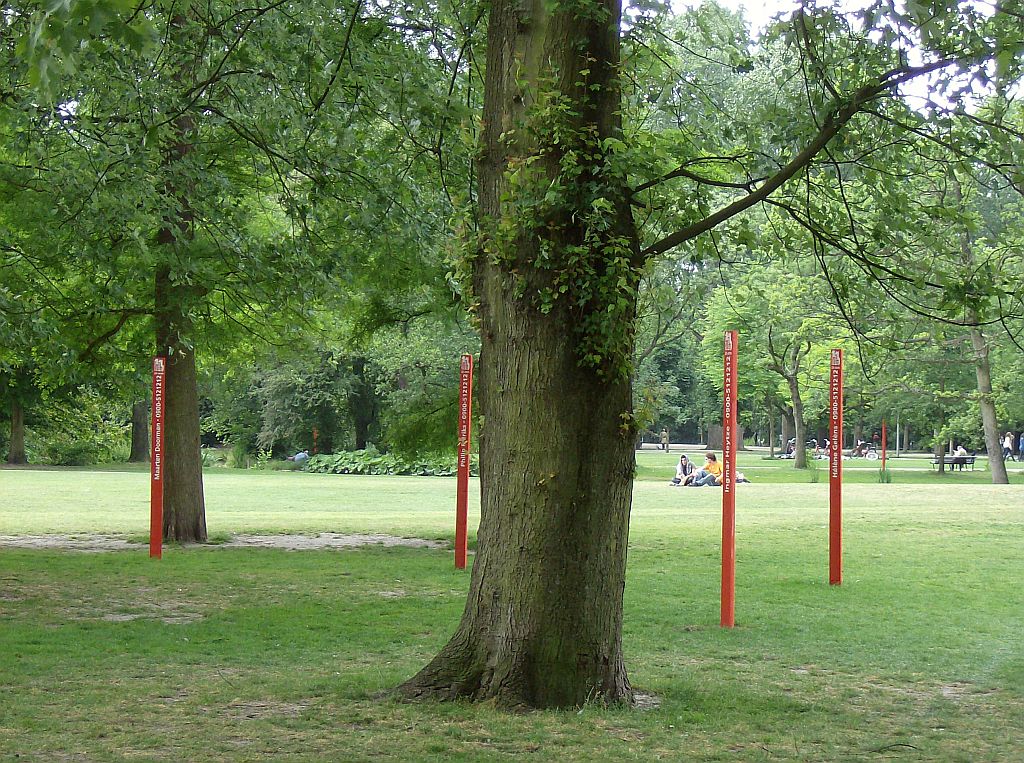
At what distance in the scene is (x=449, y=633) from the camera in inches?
412

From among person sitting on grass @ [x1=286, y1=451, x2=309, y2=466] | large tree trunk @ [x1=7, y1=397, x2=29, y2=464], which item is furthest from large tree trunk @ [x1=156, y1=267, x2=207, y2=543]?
person sitting on grass @ [x1=286, y1=451, x2=309, y2=466]

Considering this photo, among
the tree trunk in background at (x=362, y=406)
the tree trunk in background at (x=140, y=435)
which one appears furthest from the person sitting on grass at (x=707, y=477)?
the tree trunk in background at (x=140, y=435)

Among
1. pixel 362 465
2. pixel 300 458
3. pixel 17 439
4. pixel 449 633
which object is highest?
pixel 17 439

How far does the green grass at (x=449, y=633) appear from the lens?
653cm

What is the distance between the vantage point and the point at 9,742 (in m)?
6.30

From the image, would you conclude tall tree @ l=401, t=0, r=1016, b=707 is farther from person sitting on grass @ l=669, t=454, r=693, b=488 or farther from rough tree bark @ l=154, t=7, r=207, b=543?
person sitting on grass @ l=669, t=454, r=693, b=488

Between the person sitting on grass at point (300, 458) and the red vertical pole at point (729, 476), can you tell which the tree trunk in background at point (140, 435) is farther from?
the red vertical pole at point (729, 476)

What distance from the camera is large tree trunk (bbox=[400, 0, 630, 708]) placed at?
720 cm

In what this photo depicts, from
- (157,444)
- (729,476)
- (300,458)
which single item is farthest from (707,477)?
(729,476)

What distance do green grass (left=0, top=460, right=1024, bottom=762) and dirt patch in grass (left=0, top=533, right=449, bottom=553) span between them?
80 centimetres

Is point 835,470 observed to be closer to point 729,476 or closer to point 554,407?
point 729,476

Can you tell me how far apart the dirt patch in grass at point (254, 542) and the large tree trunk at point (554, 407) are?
1122 centimetres

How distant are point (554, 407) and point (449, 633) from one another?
376 cm

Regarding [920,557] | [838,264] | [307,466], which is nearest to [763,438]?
[307,466]
